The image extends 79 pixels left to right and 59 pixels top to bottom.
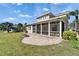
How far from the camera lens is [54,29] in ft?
15.7

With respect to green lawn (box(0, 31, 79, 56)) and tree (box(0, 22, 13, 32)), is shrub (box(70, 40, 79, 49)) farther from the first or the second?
tree (box(0, 22, 13, 32))

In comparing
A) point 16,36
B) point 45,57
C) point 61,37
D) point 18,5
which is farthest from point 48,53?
point 18,5

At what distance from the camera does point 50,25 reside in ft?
15.7

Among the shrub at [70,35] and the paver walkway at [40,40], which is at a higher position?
the shrub at [70,35]

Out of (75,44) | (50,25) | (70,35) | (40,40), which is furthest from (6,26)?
(75,44)

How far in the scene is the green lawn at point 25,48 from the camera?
4.71 metres

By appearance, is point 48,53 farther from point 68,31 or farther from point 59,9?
point 59,9

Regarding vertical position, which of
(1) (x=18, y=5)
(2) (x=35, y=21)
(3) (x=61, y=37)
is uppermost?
(1) (x=18, y=5)

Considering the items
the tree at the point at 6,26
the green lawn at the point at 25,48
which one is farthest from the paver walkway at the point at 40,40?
the tree at the point at 6,26

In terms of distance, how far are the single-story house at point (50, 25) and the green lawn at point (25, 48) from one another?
0.80ft

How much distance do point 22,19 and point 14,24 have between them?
0.19m

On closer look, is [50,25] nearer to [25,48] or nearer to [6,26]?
[25,48]

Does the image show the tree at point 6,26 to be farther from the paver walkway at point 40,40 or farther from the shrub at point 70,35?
the shrub at point 70,35

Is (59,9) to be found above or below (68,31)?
above
